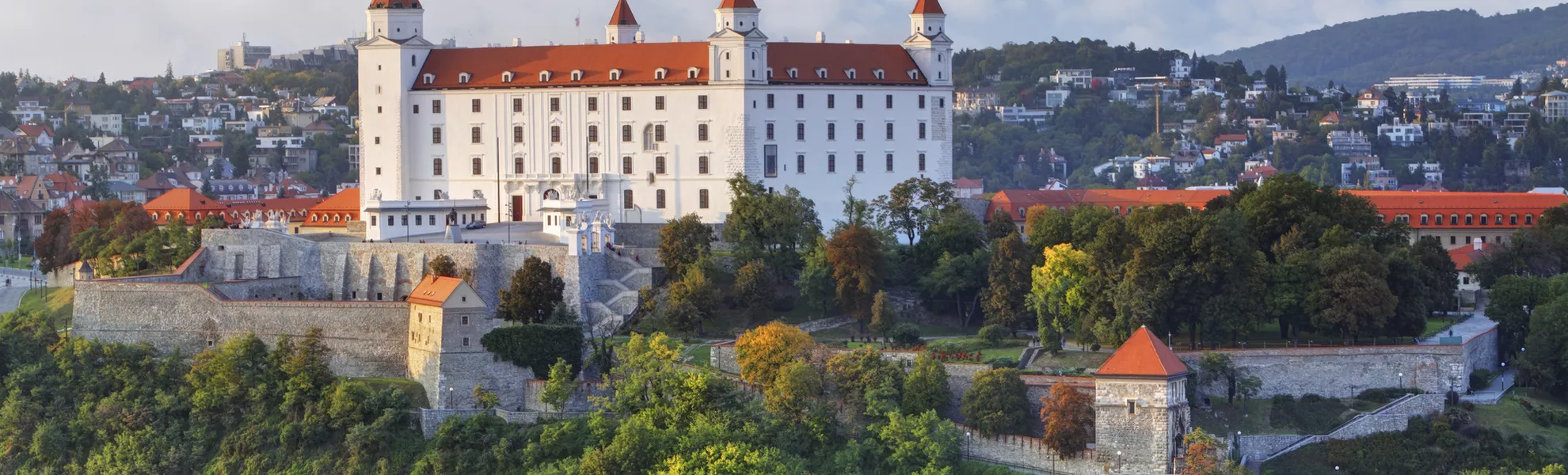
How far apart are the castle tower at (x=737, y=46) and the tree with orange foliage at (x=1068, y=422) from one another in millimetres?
22017

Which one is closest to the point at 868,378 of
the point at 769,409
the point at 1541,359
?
the point at 769,409

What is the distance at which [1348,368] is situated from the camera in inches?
2039

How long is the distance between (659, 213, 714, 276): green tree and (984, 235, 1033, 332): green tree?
8332mm

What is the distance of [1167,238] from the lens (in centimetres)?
5353

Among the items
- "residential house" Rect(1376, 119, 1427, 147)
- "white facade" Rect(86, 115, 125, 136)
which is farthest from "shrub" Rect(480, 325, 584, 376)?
"residential house" Rect(1376, 119, 1427, 147)

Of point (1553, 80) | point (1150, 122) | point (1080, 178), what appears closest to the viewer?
point (1080, 178)

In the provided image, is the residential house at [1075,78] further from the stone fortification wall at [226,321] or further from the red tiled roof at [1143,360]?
the red tiled roof at [1143,360]

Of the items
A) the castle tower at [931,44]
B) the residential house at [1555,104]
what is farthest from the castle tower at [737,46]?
the residential house at [1555,104]

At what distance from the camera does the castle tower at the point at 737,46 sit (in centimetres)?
6750

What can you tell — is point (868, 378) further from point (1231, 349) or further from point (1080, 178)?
point (1080, 178)

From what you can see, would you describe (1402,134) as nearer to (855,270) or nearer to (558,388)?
(855,270)

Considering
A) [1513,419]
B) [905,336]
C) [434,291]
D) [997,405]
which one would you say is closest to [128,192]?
[434,291]

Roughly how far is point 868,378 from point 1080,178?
99.0 meters

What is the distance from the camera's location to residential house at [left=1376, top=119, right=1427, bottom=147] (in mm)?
154500
